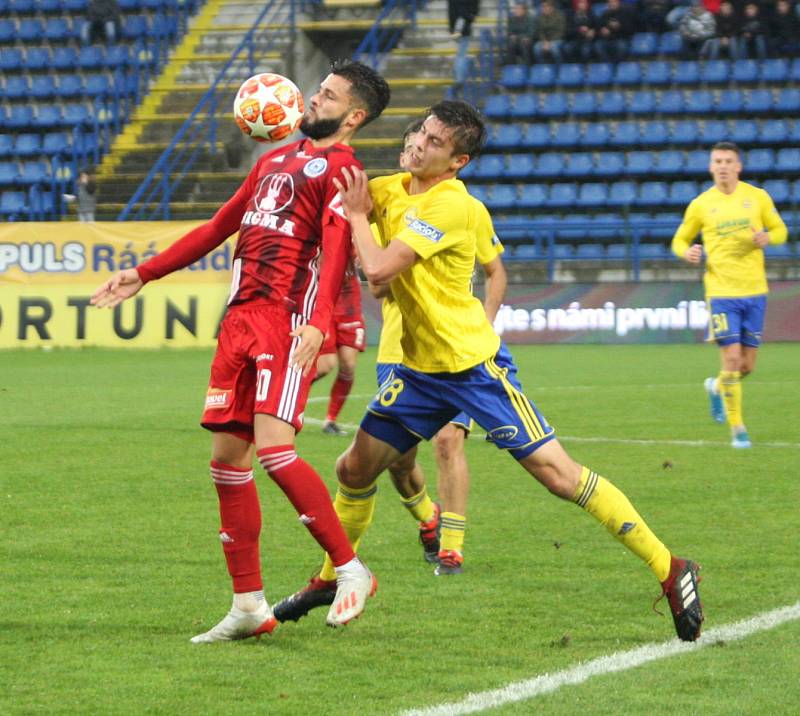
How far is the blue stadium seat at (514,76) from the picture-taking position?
2805 cm

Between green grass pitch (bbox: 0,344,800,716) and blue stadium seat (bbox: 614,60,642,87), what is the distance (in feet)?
52.2

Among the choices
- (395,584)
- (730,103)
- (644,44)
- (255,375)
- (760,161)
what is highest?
(644,44)

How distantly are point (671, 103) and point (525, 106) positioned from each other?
2573mm

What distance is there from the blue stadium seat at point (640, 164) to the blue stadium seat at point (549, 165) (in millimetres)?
1138

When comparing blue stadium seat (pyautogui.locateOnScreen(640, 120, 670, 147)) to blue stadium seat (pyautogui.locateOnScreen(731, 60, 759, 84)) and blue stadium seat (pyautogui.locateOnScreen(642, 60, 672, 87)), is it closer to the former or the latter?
blue stadium seat (pyautogui.locateOnScreen(642, 60, 672, 87))

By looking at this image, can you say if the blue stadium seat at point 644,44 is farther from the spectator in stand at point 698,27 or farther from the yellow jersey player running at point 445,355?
the yellow jersey player running at point 445,355

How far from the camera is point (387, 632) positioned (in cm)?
548

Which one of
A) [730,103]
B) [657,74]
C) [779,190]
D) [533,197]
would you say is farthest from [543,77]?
[779,190]

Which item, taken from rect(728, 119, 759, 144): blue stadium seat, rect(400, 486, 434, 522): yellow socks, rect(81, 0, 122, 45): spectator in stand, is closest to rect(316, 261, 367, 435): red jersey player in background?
rect(400, 486, 434, 522): yellow socks

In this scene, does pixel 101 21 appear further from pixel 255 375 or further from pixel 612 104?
pixel 255 375

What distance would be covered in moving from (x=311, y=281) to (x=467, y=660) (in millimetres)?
1436

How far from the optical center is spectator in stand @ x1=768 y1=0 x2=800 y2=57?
2678 centimetres

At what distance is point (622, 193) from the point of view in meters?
25.9

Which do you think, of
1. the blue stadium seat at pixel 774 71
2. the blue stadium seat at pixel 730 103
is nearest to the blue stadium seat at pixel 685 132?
the blue stadium seat at pixel 730 103
